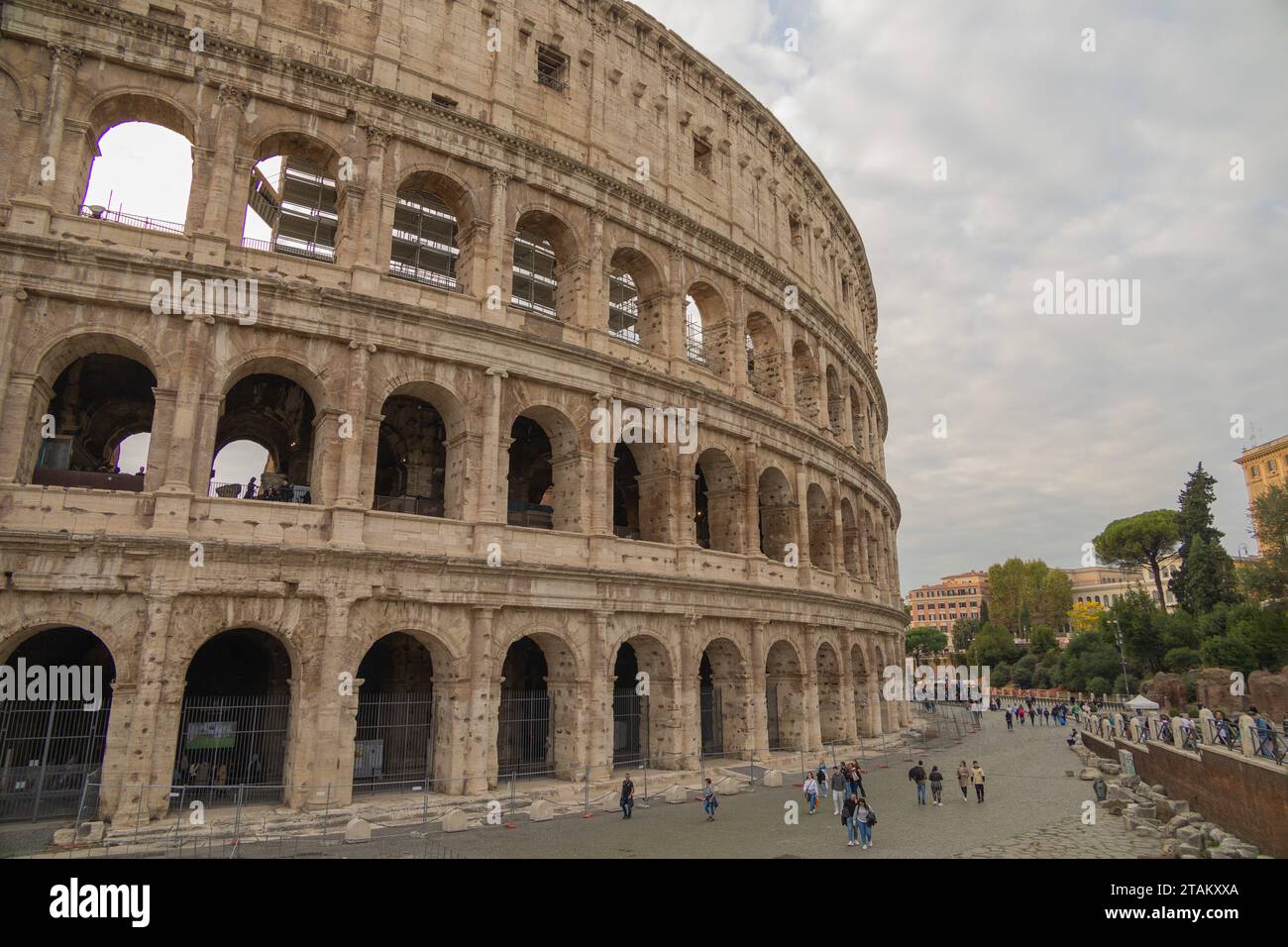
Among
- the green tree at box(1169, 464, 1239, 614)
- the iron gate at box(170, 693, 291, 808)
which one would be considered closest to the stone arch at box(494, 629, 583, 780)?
the iron gate at box(170, 693, 291, 808)

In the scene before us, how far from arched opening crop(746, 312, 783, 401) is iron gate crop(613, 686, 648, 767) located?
11.2m

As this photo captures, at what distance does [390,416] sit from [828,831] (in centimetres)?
1522

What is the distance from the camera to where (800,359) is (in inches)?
1155

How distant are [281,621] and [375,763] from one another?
440cm

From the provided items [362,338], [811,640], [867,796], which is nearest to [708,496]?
[811,640]

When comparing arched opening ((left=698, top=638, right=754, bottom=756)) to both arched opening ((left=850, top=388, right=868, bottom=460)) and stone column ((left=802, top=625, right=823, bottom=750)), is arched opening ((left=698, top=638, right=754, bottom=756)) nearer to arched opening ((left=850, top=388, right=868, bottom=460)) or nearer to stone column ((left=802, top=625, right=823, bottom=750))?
stone column ((left=802, top=625, right=823, bottom=750))

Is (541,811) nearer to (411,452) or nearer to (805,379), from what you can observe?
(411,452)

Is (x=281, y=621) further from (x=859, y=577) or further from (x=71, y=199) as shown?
(x=859, y=577)

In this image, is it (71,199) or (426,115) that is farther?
(426,115)

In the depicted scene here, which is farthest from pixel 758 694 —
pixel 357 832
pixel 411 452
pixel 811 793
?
pixel 357 832

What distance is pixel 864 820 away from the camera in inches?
507

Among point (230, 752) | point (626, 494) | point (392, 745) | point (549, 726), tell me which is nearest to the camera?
point (230, 752)

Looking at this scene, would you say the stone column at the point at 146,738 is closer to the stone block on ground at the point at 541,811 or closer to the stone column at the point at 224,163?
the stone block on ground at the point at 541,811

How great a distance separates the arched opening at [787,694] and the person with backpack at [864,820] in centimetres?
1050
